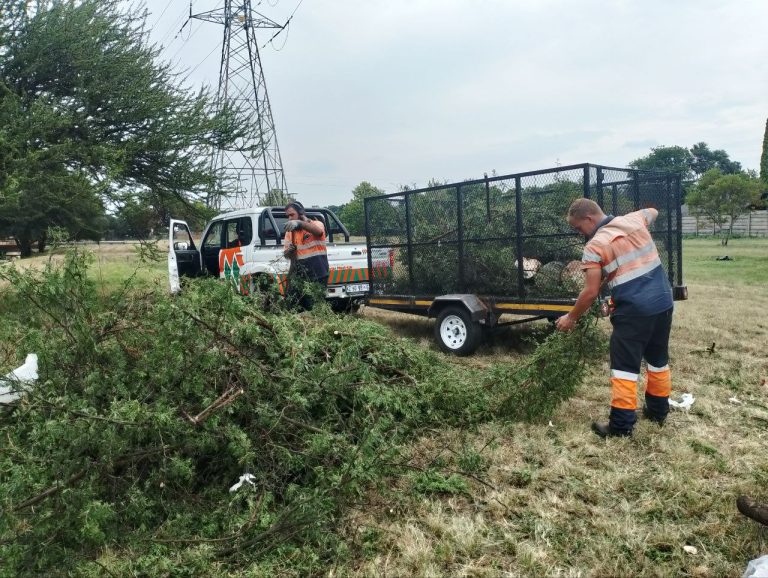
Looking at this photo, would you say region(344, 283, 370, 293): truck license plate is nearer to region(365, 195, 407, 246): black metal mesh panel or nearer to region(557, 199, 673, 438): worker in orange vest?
region(365, 195, 407, 246): black metal mesh panel

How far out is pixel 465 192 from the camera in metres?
7.02

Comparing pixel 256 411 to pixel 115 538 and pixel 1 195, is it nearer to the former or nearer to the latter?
pixel 115 538

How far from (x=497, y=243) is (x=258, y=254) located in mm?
3517

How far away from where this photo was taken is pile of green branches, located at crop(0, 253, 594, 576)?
2676 millimetres

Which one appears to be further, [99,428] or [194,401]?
[194,401]

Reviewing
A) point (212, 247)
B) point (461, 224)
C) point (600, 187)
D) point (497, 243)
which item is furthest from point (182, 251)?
point (600, 187)

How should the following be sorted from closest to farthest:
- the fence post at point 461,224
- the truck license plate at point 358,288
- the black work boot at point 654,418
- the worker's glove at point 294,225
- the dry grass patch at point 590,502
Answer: the dry grass patch at point 590,502 → the black work boot at point 654,418 → the worker's glove at point 294,225 → the fence post at point 461,224 → the truck license plate at point 358,288

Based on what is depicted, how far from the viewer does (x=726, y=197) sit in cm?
3170

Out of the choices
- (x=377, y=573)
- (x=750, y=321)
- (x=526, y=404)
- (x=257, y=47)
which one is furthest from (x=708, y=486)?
(x=257, y=47)

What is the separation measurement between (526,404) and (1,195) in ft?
25.3

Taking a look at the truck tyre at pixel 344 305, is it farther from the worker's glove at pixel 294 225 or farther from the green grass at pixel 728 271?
the green grass at pixel 728 271

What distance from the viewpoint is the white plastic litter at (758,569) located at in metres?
2.18

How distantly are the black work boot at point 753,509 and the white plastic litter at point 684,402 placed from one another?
6.79ft

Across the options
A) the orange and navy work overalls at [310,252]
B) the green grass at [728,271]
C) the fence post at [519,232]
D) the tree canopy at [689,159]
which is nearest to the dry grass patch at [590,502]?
the fence post at [519,232]
